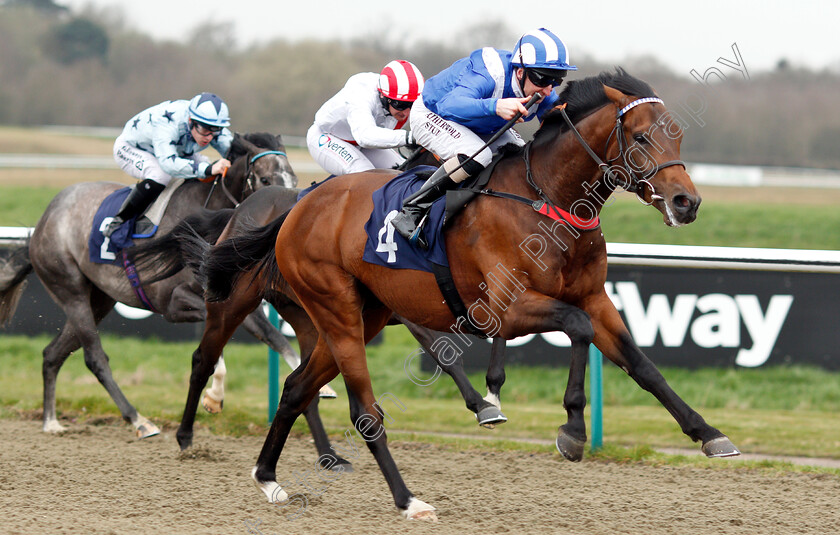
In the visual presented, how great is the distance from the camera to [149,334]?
881 cm

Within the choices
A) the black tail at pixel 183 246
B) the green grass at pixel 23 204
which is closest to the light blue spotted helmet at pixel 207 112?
the black tail at pixel 183 246

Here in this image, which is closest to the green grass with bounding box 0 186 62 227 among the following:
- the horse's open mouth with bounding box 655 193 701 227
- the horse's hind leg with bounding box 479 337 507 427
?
the horse's hind leg with bounding box 479 337 507 427

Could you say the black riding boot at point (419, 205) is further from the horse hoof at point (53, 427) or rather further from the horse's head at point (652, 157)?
the horse hoof at point (53, 427)

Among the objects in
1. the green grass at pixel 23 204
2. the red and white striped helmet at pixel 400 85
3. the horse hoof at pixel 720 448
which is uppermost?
the red and white striped helmet at pixel 400 85

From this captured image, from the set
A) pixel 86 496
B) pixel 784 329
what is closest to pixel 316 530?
pixel 86 496

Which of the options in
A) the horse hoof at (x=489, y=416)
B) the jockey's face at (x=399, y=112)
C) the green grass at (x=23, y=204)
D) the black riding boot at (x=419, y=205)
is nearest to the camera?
the black riding boot at (x=419, y=205)

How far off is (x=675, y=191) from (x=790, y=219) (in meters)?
11.7

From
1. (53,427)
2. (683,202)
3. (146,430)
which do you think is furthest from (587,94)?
(53,427)

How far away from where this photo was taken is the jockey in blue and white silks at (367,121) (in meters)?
5.34

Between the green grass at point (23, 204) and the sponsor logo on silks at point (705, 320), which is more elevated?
the sponsor logo on silks at point (705, 320)

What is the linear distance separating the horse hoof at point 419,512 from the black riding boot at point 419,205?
1.15m

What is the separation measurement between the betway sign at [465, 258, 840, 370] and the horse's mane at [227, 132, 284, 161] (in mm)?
2730

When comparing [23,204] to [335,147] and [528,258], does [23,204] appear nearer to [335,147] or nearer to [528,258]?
[335,147]

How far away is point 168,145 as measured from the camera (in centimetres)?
643
